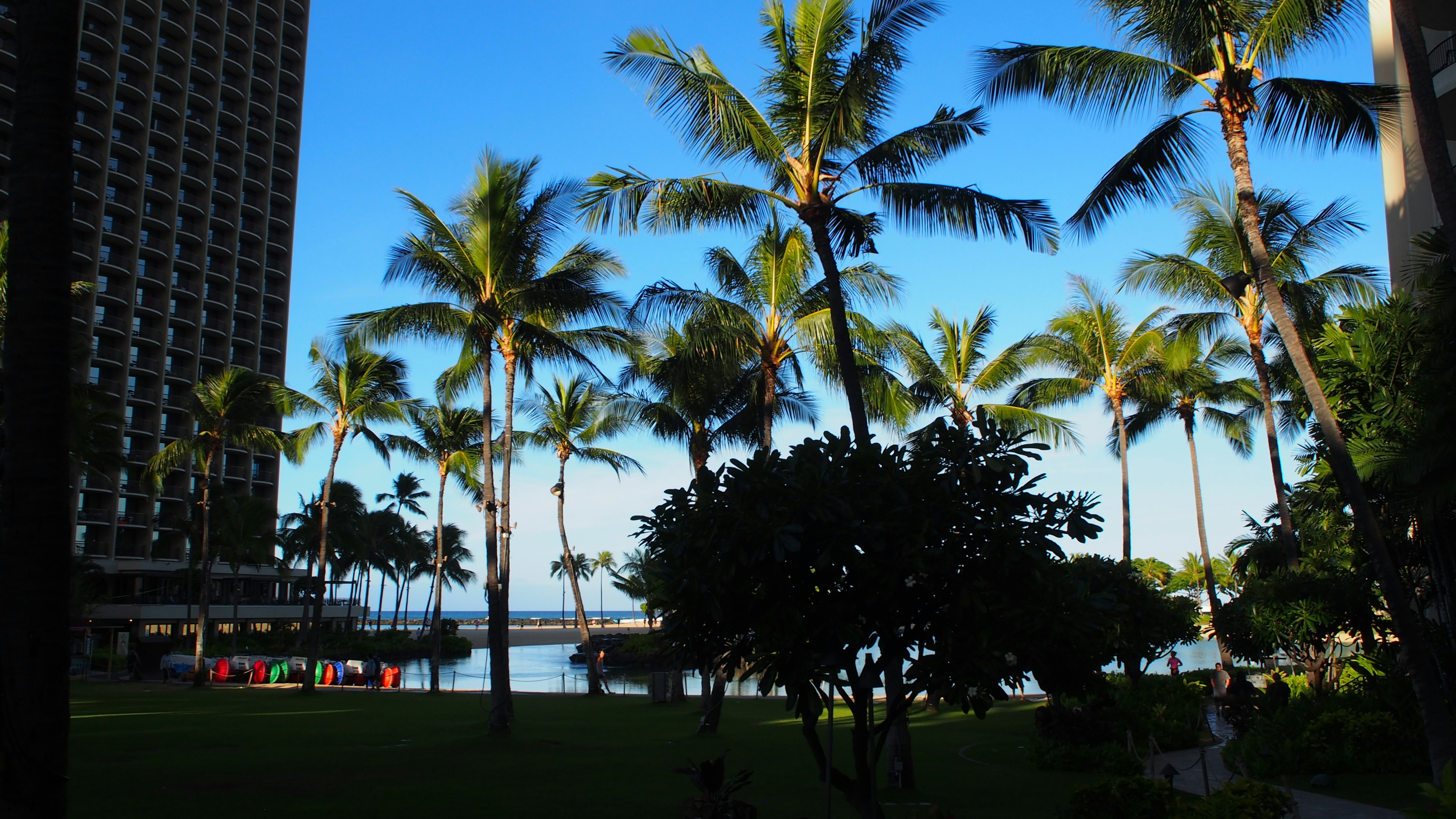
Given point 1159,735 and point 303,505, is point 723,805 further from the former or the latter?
point 303,505

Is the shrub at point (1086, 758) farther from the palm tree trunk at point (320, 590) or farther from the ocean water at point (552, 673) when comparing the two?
the palm tree trunk at point (320, 590)

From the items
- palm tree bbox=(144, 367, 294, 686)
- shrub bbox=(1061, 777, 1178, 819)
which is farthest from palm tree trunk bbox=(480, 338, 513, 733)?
palm tree bbox=(144, 367, 294, 686)

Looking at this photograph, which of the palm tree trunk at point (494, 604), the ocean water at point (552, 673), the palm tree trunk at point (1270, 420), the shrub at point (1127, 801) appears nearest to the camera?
the shrub at point (1127, 801)

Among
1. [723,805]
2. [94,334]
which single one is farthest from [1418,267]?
[94,334]

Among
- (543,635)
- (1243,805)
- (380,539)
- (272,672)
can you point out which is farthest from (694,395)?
(543,635)

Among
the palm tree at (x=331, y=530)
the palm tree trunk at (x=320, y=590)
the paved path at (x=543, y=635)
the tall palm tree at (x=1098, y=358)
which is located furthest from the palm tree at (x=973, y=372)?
the paved path at (x=543, y=635)

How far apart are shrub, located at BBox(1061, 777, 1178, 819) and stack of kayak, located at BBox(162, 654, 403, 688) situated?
31.3 metres

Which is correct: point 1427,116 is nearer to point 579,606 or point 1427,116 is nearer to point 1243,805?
point 1243,805

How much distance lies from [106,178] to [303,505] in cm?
2900

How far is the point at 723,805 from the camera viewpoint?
25.9ft

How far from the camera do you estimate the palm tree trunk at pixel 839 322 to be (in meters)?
12.2

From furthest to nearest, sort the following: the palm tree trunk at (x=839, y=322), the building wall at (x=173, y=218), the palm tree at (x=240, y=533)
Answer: the building wall at (x=173, y=218), the palm tree at (x=240, y=533), the palm tree trunk at (x=839, y=322)

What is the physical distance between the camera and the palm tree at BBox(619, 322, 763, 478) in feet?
62.0

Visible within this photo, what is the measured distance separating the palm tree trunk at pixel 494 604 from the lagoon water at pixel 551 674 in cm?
587
